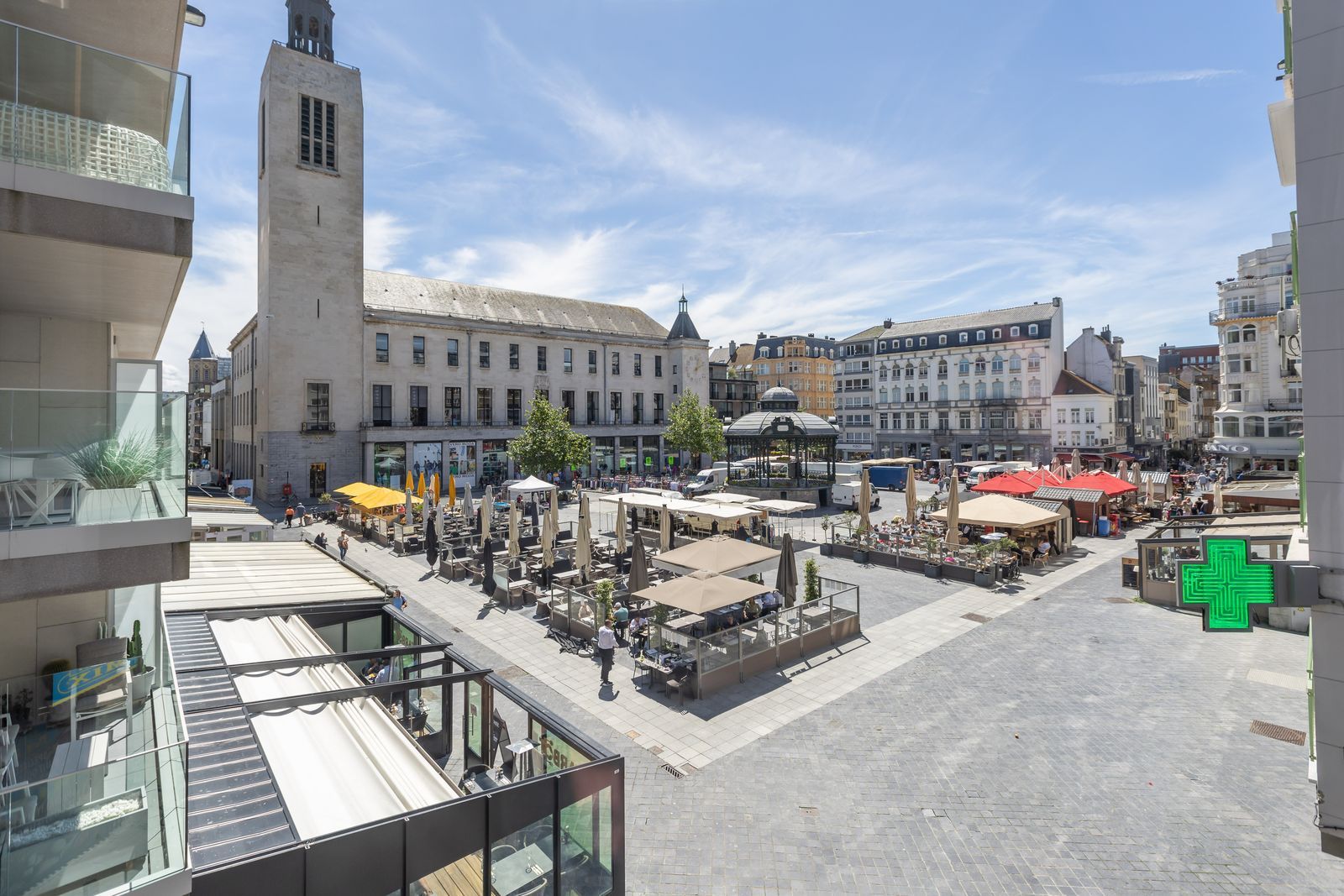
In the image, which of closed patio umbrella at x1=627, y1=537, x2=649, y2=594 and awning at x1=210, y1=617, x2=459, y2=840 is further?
closed patio umbrella at x1=627, y1=537, x2=649, y2=594

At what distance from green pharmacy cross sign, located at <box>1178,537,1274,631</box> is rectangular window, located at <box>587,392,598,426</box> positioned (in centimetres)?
5421

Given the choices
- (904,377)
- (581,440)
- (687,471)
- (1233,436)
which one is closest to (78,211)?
(581,440)

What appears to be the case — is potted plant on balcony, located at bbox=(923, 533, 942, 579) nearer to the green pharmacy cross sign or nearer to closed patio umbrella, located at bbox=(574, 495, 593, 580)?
closed patio umbrella, located at bbox=(574, 495, 593, 580)

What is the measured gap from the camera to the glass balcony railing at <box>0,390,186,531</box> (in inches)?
165

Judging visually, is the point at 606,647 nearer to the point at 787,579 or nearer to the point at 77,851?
the point at 787,579

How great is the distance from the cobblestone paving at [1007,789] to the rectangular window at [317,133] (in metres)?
46.2

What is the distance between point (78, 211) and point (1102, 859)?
11806 mm

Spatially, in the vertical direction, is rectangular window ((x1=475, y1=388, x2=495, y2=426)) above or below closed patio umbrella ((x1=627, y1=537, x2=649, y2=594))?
above

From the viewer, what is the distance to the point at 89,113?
4.80 meters

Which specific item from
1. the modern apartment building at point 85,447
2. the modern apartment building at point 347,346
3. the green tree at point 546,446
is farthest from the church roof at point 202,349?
the modern apartment building at point 85,447

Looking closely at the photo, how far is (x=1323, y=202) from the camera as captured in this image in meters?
6.45

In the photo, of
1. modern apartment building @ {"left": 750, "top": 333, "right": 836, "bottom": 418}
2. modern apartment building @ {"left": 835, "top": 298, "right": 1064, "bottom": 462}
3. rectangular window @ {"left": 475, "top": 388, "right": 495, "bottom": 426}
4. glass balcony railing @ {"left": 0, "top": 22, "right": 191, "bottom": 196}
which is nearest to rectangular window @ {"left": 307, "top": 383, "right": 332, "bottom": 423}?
rectangular window @ {"left": 475, "top": 388, "right": 495, "bottom": 426}

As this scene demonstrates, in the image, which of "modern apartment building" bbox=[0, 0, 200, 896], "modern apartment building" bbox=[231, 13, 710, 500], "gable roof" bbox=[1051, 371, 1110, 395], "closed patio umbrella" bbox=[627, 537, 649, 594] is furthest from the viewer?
"gable roof" bbox=[1051, 371, 1110, 395]

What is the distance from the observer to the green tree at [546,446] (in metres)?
42.2
